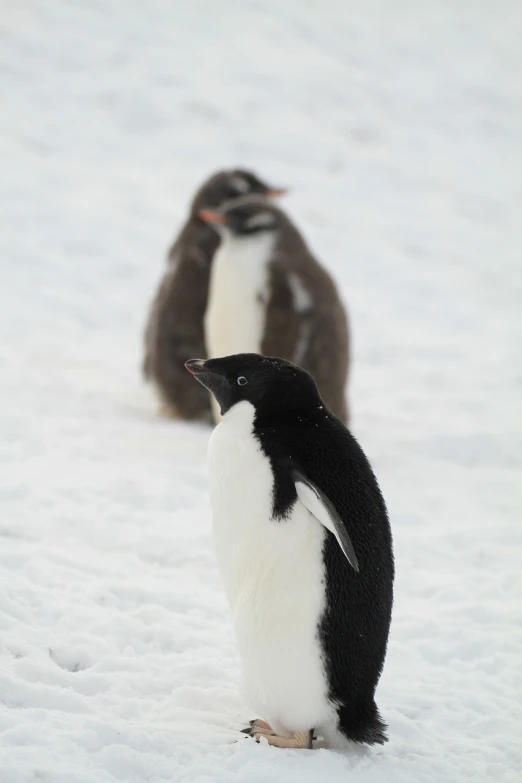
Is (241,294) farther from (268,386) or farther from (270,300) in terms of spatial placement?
(268,386)

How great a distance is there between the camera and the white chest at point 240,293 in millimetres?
5906

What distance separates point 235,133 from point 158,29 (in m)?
2.24

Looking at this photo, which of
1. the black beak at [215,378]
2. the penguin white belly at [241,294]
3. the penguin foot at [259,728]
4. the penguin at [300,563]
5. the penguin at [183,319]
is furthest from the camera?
the penguin at [183,319]

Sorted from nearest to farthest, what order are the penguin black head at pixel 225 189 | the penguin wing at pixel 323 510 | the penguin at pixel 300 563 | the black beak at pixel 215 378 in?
the penguin wing at pixel 323 510
the penguin at pixel 300 563
the black beak at pixel 215 378
the penguin black head at pixel 225 189

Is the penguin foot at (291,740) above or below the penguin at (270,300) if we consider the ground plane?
below

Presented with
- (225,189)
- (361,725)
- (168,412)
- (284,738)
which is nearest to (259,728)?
(284,738)

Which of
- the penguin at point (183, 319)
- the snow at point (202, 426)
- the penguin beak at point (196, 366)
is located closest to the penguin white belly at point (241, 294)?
the penguin at point (183, 319)

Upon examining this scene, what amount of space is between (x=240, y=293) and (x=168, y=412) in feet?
3.43

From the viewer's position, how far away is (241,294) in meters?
5.90

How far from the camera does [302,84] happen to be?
13445mm

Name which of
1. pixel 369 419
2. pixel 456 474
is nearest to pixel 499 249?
pixel 369 419

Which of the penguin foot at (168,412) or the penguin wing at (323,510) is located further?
the penguin foot at (168,412)

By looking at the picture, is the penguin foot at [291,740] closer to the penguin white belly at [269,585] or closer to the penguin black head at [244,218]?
the penguin white belly at [269,585]

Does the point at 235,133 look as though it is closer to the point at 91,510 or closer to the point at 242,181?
the point at 242,181
